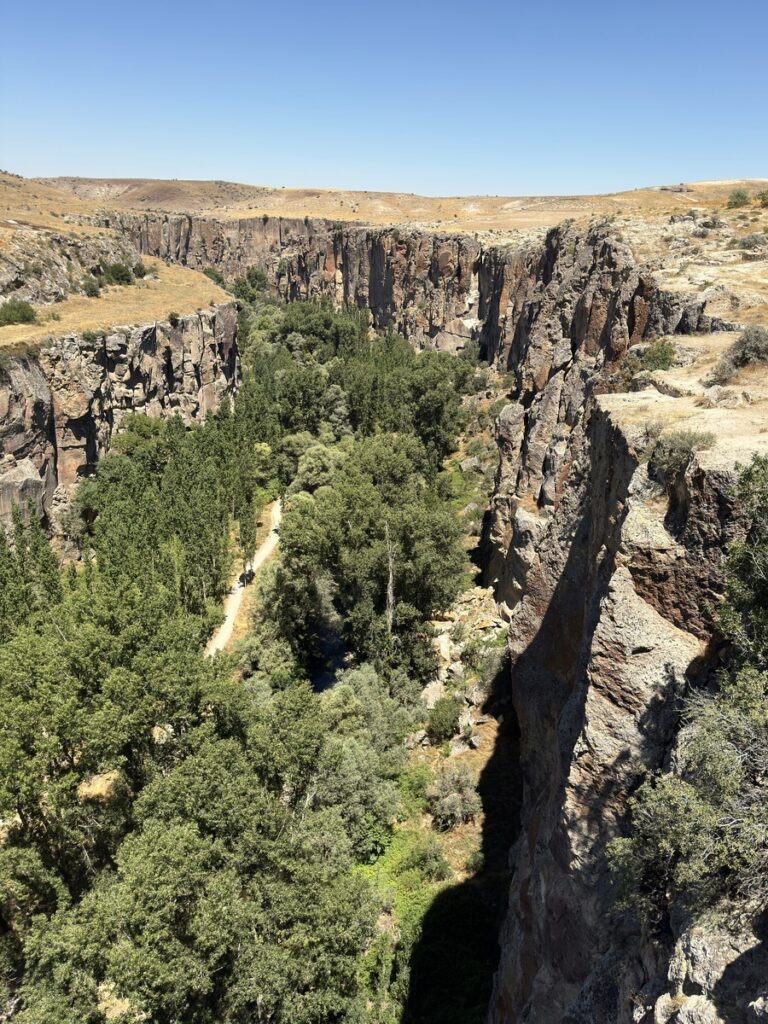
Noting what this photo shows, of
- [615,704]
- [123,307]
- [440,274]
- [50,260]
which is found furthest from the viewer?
[440,274]

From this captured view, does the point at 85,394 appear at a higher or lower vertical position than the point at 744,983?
lower

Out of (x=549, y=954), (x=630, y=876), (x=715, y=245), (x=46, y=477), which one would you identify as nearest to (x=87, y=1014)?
(x=549, y=954)

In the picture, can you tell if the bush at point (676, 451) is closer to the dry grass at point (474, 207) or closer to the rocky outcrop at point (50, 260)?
the rocky outcrop at point (50, 260)

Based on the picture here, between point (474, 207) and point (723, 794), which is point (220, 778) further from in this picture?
point (474, 207)

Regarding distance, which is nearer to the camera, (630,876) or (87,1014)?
(630,876)

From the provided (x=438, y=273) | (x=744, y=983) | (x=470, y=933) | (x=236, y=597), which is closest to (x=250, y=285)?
(x=438, y=273)

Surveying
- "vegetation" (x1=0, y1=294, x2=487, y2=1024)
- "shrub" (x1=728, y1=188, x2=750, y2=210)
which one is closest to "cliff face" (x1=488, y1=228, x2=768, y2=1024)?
"vegetation" (x1=0, y1=294, x2=487, y2=1024)

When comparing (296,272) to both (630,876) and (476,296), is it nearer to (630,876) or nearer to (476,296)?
(476,296)
